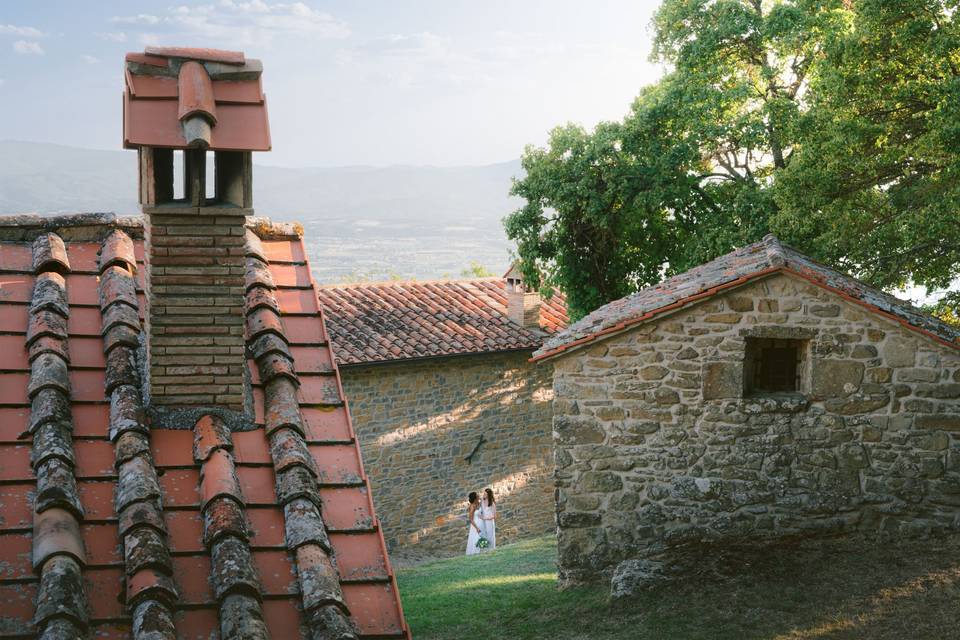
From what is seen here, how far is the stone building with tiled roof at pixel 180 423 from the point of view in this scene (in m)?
3.32

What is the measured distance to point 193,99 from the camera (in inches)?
167

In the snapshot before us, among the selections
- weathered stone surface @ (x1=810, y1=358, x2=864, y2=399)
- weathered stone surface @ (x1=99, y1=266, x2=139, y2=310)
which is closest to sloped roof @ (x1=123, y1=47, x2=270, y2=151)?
weathered stone surface @ (x1=99, y1=266, x2=139, y2=310)

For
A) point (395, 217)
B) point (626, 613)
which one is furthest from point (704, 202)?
point (395, 217)

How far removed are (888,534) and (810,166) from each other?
5.87 meters

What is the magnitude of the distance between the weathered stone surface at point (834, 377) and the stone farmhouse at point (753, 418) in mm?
16

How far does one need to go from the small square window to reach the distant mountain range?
198 feet

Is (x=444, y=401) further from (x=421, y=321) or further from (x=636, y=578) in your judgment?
(x=636, y=578)

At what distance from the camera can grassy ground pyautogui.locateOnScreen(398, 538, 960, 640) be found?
810 centimetres

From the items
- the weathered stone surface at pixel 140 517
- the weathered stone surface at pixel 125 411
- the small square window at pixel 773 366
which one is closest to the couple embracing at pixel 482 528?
the small square window at pixel 773 366

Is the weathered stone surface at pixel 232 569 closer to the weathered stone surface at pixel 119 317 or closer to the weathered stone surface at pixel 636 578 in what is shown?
the weathered stone surface at pixel 119 317

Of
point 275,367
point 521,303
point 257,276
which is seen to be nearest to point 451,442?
point 521,303

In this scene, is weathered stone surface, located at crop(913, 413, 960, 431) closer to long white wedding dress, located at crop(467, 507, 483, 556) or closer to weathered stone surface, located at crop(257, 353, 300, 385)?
weathered stone surface, located at crop(257, 353, 300, 385)

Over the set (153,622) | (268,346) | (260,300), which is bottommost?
(153,622)

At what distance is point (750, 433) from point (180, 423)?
741cm
